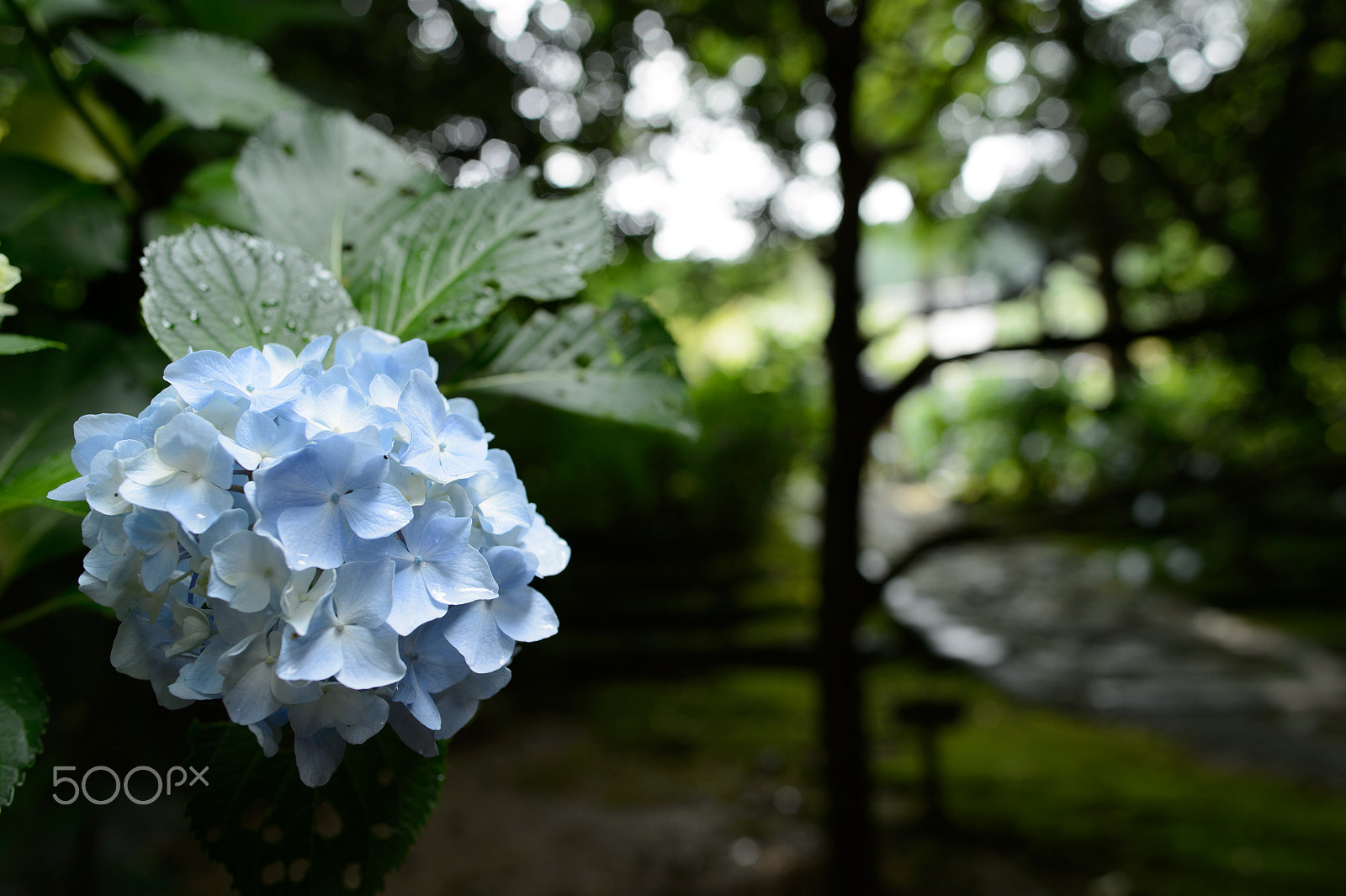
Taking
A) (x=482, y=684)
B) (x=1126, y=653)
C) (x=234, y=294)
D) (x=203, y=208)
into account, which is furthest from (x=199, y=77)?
(x=1126, y=653)

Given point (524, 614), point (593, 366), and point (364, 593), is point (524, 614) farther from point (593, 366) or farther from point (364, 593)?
point (593, 366)

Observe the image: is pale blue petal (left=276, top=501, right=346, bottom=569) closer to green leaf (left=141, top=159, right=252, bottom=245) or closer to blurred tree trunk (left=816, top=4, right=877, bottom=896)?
green leaf (left=141, top=159, right=252, bottom=245)

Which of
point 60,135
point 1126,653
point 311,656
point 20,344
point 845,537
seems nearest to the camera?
point 311,656

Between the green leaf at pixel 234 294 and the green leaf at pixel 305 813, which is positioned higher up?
the green leaf at pixel 234 294

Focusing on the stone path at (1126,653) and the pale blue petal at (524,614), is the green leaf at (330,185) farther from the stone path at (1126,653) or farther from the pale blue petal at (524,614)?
the stone path at (1126,653)

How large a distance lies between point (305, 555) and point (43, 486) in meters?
0.24

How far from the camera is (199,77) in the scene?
850 millimetres

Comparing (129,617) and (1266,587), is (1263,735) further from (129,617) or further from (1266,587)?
(129,617)

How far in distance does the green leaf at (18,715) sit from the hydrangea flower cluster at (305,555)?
0.42ft

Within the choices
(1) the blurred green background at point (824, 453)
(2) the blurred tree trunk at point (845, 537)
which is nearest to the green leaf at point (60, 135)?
(1) the blurred green background at point (824, 453)

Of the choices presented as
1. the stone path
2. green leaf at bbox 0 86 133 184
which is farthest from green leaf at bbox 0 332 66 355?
the stone path

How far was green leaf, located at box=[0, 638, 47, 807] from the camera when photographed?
484mm

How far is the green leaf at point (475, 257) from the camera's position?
60cm

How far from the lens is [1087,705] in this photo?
451cm
